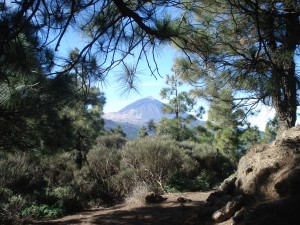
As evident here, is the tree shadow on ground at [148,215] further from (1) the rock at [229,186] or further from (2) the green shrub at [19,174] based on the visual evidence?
(2) the green shrub at [19,174]

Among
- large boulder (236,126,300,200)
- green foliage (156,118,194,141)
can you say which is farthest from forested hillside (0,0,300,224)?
green foliage (156,118,194,141)

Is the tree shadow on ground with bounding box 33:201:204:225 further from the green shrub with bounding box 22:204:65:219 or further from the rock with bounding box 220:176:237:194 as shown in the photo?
the green shrub with bounding box 22:204:65:219

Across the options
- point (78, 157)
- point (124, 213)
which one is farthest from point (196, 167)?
point (124, 213)

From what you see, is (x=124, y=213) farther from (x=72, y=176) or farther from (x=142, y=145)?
(x=72, y=176)

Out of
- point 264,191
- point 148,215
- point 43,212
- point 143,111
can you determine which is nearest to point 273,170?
point 264,191

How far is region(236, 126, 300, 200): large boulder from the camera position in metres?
3.46

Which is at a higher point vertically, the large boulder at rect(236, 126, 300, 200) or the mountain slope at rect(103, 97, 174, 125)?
the mountain slope at rect(103, 97, 174, 125)

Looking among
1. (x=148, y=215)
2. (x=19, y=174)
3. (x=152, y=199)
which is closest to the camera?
(x=148, y=215)

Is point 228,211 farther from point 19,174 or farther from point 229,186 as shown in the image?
point 19,174

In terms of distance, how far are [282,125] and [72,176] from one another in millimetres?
8346

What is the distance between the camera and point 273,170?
376 centimetres

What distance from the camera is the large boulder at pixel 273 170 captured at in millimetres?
3465

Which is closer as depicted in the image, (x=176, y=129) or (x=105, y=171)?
(x=105, y=171)

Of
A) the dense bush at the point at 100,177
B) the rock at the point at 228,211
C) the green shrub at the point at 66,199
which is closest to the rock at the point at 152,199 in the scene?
the dense bush at the point at 100,177
